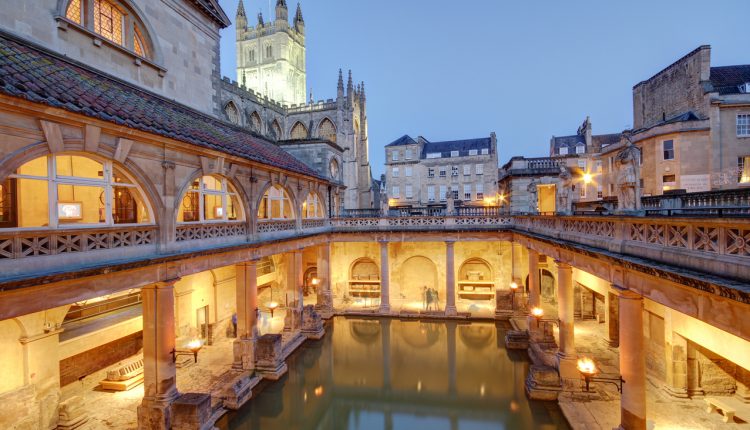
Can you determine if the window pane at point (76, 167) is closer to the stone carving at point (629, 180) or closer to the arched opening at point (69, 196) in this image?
the arched opening at point (69, 196)

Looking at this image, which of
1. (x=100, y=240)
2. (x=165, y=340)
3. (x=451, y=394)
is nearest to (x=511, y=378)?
(x=451, y=394)

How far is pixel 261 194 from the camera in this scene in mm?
15828

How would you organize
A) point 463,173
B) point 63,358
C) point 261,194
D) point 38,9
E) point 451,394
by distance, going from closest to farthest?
1. point 38,9
2. point 63,358
3. point 451,394
4. point 261,194
5. point 463,173

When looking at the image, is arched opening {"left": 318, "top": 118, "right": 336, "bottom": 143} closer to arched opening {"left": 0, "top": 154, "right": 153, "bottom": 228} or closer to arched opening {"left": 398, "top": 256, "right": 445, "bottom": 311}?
arched opening {"left": 398, "top": 256, "right": 445, "bottom": 311}

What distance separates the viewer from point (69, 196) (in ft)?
45.6

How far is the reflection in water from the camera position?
1241cm

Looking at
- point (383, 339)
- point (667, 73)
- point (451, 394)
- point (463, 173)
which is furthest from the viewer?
point (463, 173)

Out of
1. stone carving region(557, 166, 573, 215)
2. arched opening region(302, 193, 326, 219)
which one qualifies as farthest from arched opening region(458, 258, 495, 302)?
stone carving region(557, 166, 573, 215)

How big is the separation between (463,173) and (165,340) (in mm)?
42890

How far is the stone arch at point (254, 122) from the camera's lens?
40.2 metres

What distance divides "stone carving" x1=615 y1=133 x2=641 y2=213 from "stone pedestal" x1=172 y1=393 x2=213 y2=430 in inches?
517

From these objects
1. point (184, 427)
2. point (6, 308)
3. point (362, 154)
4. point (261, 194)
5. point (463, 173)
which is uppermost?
point (362, 154)

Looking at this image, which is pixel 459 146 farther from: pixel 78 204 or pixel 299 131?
pixel 78 204

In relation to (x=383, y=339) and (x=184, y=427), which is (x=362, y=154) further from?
(x=184, y=427)
